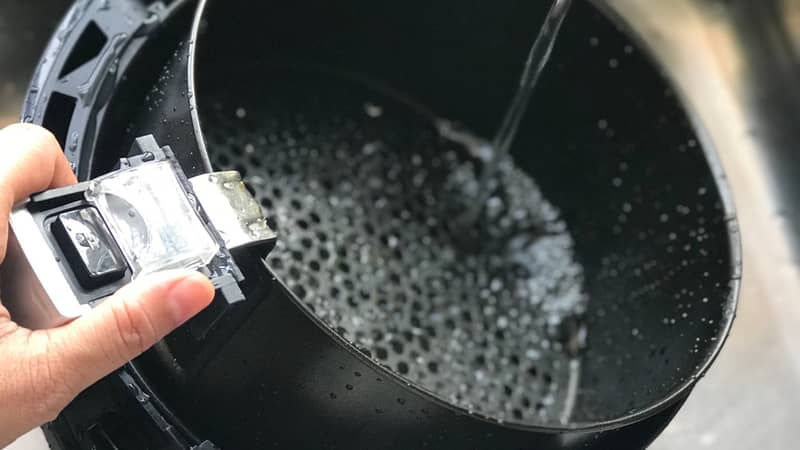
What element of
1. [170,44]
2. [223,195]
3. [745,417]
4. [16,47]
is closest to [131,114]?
[170,44]

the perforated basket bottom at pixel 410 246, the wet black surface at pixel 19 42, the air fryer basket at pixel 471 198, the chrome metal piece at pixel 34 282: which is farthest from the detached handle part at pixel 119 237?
the wet black surface at pixel 19 42

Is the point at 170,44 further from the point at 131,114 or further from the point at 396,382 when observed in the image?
the point at 396,382

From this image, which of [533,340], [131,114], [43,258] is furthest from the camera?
[533,340]

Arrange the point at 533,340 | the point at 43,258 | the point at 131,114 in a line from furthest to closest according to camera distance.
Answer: the point at 533,340
the point at 131,114
the point at 43,258

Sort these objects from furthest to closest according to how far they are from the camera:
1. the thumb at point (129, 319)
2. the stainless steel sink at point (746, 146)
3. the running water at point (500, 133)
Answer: the stainless steel sink at point (746, 146), the running water at point (500, 133), the thumb at point (129, 319)

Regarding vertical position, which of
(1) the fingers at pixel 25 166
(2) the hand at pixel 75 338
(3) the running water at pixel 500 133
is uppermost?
(3) the running water at pixel 500 133

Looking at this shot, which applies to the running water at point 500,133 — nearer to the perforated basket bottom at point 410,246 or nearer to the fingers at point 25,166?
the perforated basket bottom at point 410,246

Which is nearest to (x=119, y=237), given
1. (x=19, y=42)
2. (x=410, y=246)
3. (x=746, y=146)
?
(x=410, y=246)
